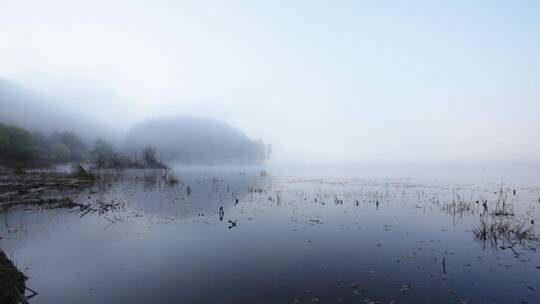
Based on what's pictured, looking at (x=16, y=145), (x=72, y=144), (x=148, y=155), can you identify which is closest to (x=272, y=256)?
(x=148, y=155)

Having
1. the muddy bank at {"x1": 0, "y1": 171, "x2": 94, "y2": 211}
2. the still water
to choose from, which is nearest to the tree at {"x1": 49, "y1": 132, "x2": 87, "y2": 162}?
the muddy bank at {"x1": 0, "y1": 171, "x2": 94, "y2": 211}

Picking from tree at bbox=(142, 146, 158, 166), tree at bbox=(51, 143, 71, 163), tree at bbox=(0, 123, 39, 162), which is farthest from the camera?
tree at bbox=(51, 143, 71, 163)

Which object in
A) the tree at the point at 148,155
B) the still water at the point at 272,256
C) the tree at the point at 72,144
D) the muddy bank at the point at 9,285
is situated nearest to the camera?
the muddy bank at the point at 9,285

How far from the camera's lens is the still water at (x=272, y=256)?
8.54m

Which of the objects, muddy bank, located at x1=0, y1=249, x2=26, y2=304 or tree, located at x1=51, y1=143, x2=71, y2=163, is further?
tree, located at x1=51, y1=143, x2=71, y2=163

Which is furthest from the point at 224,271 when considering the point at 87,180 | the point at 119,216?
the point at 87,180

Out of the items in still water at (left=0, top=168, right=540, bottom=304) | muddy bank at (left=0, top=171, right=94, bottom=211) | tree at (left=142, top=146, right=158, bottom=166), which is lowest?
still water at (left=0, top=168, right=540, bottom=304)

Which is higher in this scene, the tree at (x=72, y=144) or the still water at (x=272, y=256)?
the tree at (x=72, y=144)

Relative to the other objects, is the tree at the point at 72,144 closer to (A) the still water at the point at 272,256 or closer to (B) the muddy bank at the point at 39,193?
(B) the muddy bank at the point at 39,193

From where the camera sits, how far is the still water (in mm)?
8539

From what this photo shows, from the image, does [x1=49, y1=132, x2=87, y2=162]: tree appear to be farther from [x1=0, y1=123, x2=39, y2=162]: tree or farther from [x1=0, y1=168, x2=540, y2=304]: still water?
[x1=0, y1=168, x2=540, y2=304]: still water

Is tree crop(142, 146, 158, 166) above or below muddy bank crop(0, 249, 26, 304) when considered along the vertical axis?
above

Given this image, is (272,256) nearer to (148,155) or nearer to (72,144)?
(148,155)

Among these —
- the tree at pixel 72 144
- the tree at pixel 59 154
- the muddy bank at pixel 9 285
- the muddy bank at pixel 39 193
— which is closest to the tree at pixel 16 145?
the tree at pixel 59 154
